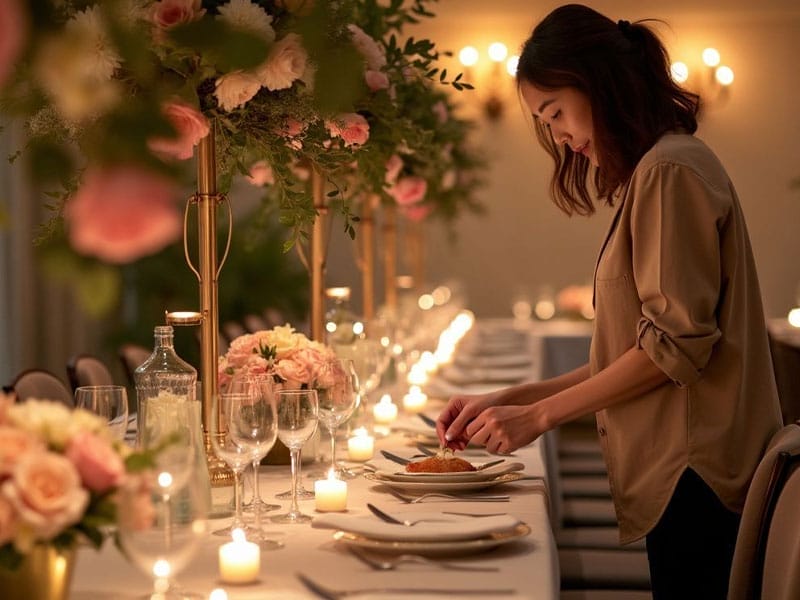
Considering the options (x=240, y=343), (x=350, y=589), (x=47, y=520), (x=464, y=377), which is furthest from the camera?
(x=464, y=377)

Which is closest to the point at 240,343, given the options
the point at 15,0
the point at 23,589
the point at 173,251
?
the point at 23,589

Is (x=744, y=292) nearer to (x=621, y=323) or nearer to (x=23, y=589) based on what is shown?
(x=621, y=323)

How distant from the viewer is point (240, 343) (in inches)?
95.0

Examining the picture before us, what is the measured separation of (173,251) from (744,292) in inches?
253

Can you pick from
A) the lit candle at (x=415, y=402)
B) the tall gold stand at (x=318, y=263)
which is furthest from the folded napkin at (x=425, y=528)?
the tall gold stand at (x=318, y=263)

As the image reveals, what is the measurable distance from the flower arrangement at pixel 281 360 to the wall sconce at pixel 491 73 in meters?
7.35

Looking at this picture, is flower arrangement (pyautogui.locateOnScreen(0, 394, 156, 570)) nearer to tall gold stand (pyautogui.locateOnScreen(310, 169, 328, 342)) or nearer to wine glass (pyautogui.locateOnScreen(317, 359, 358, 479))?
wine glass (pyautogui.locateOnScreen(317, 359, 358, 479))

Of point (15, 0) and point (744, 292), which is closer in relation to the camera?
point (15, 0)

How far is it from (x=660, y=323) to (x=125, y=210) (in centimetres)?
140

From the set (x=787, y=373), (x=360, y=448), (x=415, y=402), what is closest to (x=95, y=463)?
(x=360, y=448)

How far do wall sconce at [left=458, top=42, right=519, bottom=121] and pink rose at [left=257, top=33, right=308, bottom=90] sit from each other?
769cm

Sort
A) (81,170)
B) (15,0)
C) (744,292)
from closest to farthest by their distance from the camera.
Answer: (15,0)
(81,170)
(744,292)

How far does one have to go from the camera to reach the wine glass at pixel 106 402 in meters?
1.89

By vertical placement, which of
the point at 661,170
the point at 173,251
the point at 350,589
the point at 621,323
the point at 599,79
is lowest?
the point at 350,589
